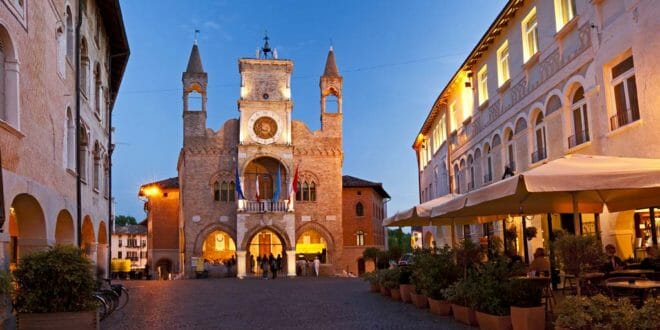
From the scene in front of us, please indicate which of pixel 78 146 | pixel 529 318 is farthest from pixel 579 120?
pixel 78 146

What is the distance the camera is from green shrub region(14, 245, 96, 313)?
8945 mm

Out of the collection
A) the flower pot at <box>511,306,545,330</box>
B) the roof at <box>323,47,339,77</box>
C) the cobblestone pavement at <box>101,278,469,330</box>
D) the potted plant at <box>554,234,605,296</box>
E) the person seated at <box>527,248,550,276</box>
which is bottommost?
the cobblestone pavement at <box>101,278,469,330</box>

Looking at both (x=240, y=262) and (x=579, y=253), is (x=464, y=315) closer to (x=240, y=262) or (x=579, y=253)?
(x=579, y=253)

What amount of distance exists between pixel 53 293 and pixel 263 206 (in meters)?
31.1

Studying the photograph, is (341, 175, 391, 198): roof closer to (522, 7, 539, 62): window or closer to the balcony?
the balcony

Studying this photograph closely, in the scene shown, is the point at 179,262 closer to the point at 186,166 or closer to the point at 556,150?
the point at 186,166

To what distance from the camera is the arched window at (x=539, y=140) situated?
54.8ft

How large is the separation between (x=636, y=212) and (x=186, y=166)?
31024 mm

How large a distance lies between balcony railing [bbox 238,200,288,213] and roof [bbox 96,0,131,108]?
46.3 ft

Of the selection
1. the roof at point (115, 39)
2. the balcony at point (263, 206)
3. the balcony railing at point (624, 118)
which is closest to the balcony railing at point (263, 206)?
the balcony at point (263, 206)

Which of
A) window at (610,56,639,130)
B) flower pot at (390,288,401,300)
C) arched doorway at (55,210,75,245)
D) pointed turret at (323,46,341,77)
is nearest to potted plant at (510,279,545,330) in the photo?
window at (610,56,639,130)

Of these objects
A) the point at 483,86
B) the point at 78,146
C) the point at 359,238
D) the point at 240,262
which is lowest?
the point at 240,262

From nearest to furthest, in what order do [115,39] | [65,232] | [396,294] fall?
1. [396,294]
2. [65,232]
3. [115,39]

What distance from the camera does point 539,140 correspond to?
673 inches
